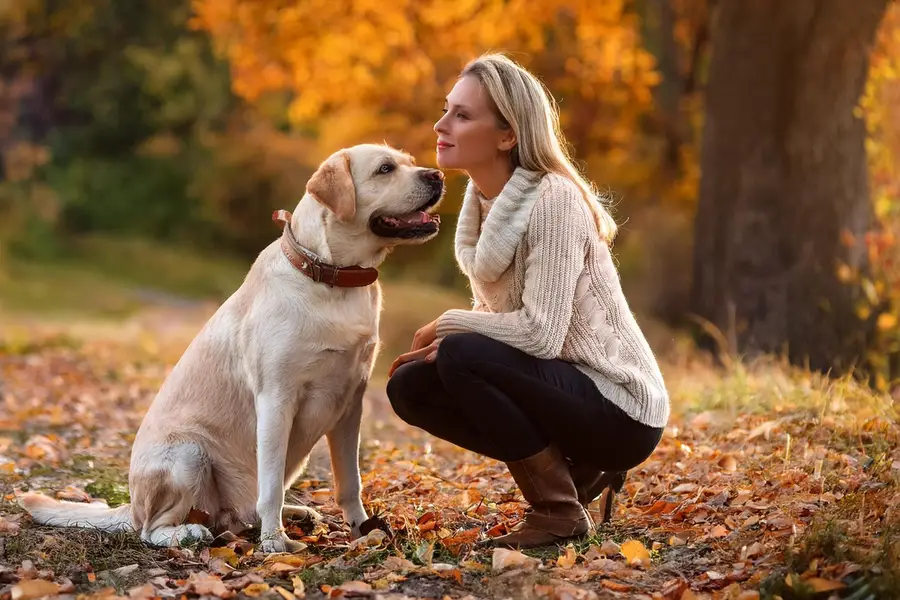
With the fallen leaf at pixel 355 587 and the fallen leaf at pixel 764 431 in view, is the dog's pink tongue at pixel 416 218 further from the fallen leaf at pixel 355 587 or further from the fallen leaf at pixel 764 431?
the fallen leaf at pixel 764 431

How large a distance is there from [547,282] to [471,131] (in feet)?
2.17

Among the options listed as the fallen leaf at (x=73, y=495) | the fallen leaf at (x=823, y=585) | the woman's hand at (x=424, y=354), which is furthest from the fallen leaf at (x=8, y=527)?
the fallen leaf at (x=823, y=585)

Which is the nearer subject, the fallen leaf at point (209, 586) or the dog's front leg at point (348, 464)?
the fallen leaf at point (209, 586)

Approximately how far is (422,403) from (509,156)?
0.98 meters

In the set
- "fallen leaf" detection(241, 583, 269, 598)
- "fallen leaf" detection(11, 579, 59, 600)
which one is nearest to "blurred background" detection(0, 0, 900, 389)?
"fallen leaf" detection(241, 583, 269, 598)

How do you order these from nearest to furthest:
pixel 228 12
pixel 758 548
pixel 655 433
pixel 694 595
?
1. pixel 694 595
2. pixel 758 548
3. pixel 655 433
4. pixel 228 12

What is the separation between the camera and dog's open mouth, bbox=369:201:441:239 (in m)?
4.07

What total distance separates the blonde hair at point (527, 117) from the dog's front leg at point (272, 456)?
127 cm

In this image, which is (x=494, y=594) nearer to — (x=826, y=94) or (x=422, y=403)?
(x=422, y=403)

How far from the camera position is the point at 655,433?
12.4 feet

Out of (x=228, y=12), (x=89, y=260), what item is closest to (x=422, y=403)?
(x=228, y=12)

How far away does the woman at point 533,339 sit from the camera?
3645mm

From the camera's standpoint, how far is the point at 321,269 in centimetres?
395

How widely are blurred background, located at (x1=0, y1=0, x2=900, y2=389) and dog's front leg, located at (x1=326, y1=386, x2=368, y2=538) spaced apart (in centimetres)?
238
